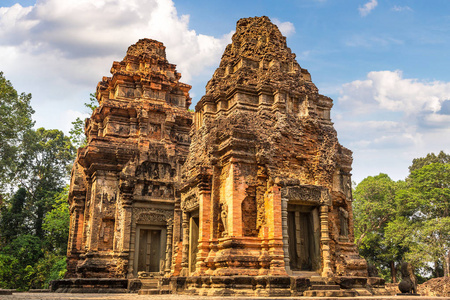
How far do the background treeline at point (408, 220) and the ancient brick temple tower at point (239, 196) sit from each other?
18.8 meters

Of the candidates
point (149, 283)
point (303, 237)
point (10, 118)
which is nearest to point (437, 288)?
point (303, 237)

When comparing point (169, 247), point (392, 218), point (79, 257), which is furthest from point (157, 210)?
point (392, 218)

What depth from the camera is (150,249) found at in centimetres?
1680

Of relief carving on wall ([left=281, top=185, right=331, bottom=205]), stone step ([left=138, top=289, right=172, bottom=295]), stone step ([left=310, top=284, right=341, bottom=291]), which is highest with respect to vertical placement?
relief carving on wall ([left=281, top=185, right=331, bottom=205])

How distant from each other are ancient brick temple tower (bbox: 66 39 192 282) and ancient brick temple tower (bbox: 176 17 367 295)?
12.1ft

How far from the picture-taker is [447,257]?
27.4 meters

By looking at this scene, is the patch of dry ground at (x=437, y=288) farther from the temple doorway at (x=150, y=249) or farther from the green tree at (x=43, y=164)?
the green tree at (x=43, y=164)

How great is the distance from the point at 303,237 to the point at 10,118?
77.0 feet

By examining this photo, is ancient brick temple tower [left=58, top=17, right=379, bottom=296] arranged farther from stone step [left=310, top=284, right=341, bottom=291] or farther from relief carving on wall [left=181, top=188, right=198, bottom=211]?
stone step [left=310, top=284, right=341, bottom=291]

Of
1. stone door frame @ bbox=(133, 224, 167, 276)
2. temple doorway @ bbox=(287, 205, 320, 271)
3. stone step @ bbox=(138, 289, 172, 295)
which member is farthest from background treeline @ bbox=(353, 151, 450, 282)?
stone step @ bbox=(138, 289, 172, 295)

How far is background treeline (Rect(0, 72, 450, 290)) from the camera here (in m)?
27.6

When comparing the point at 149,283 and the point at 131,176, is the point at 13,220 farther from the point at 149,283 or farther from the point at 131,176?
the point at 149,283

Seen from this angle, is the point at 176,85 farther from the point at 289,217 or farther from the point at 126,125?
the point at 289,217

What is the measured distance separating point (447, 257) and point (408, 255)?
2374 mm
